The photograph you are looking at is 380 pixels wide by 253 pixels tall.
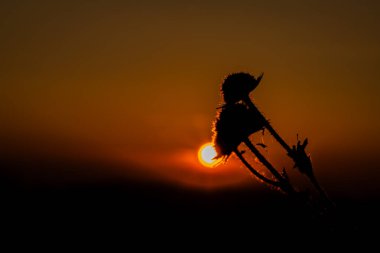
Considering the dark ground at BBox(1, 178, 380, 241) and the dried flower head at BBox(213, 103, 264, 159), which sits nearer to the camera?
the dried flower head at BBox(213, 103, 264, 159)

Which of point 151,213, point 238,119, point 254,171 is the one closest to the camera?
point 254,171

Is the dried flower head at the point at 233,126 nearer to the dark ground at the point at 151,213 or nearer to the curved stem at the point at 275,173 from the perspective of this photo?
the curved stem at the point at 275,173

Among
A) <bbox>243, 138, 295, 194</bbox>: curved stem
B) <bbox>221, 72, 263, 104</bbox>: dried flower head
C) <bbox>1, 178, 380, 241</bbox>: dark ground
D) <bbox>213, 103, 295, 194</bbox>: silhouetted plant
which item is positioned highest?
<bbox>1, 178, 380, 241</bbox>: dark ground

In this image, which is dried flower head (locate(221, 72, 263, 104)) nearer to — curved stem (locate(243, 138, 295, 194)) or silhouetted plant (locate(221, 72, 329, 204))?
silhouetted plant (locate(221, 72, 329, 204))

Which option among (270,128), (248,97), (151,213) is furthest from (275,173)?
(151,213)

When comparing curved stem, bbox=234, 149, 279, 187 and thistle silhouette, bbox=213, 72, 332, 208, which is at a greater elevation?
thistle silhouette, bbox=213, 72, 332, 208

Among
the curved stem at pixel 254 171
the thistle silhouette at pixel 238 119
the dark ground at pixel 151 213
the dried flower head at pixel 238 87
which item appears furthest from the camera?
the dark ground at pixel 151 213

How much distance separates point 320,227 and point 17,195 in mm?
105612

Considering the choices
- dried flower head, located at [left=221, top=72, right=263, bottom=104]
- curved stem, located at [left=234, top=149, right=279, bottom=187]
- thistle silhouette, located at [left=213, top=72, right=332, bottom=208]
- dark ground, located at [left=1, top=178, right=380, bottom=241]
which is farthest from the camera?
dark ground, located at [left=1, top=178, right=380, bottom=241]

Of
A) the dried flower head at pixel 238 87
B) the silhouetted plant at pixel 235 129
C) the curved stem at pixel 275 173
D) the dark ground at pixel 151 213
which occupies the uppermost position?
the dark ground at pixel 151 213

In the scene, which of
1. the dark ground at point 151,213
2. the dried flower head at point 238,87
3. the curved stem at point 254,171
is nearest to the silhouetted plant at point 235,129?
the curved stem at point 254,171

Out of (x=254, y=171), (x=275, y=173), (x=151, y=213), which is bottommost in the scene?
(x=275, y=173)

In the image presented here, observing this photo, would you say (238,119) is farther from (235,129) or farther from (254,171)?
(254,171)

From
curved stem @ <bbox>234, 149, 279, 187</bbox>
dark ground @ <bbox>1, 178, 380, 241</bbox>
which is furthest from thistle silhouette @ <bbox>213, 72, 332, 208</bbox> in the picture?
dark ground @ <bbox>1, 178, 380, 241</bbox>
